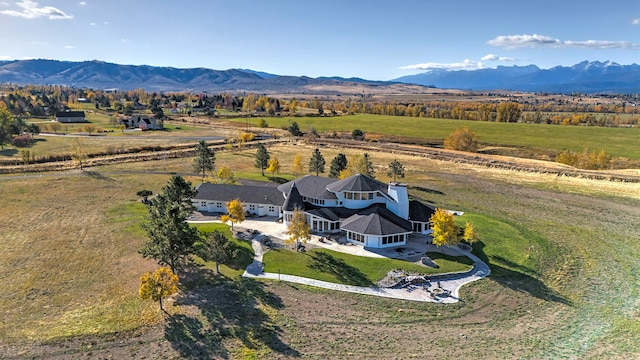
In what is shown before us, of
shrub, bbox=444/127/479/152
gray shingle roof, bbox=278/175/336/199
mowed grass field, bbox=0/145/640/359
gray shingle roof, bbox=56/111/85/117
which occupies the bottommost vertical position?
mowed grass field, bbox=0/145/640/359

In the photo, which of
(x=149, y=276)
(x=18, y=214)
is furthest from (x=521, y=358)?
(x=18, y=214)

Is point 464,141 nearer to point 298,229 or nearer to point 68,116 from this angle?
point 298,229

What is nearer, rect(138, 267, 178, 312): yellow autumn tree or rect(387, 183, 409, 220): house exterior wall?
rect(138, 267, 178, 312): yellow autumn tree

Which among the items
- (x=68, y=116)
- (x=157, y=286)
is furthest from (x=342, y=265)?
(x=68, y=116)

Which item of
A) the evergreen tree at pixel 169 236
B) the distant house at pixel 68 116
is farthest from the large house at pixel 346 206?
the distant house at pixel 68 116

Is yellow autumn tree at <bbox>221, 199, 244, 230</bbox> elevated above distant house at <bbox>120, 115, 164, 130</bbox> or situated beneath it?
situated beneath

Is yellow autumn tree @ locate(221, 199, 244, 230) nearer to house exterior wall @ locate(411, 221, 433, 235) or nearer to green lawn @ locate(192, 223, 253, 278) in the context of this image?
green lawn @ locate(192, 223, 253, 278)

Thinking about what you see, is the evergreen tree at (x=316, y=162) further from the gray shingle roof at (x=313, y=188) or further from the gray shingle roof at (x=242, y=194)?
the gray shingle roof at (x=242, y=194)

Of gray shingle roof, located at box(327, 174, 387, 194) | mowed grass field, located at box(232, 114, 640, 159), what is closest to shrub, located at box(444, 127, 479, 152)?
mowed grass field, located at box(232, 114, 640, 159)
